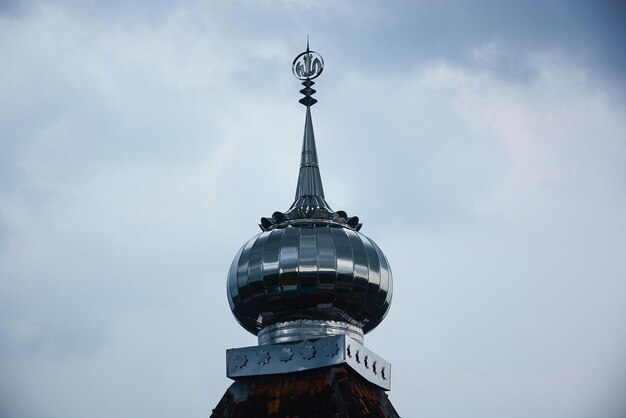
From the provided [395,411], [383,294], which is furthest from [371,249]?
[395,411]

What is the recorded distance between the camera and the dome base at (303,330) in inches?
1510

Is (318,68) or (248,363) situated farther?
(318,68)

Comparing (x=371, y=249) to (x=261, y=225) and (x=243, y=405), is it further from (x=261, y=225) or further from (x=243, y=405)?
(x=243, y=405)

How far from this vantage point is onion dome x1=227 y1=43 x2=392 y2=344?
126ft

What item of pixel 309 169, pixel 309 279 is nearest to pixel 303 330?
pixel 309 279

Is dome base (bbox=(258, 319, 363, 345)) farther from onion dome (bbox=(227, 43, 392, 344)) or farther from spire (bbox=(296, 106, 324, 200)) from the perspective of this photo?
spire (bbox=(296, 106, 324, 200))

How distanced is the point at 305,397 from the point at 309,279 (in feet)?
10.9

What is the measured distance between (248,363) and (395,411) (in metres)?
4.41

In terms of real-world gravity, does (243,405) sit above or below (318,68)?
below

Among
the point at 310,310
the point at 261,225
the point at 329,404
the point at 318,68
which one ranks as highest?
the point at 318,68

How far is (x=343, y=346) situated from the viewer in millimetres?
37250

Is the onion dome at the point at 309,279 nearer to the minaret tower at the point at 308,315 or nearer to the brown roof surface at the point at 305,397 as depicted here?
the minaret tower at the point at 308,315

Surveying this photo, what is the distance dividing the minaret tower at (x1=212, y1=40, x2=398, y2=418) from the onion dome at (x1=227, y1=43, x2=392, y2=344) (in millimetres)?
27

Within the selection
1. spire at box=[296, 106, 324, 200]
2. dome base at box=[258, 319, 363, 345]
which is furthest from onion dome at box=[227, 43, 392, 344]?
spire at box=[296, 106, 324, 200]
